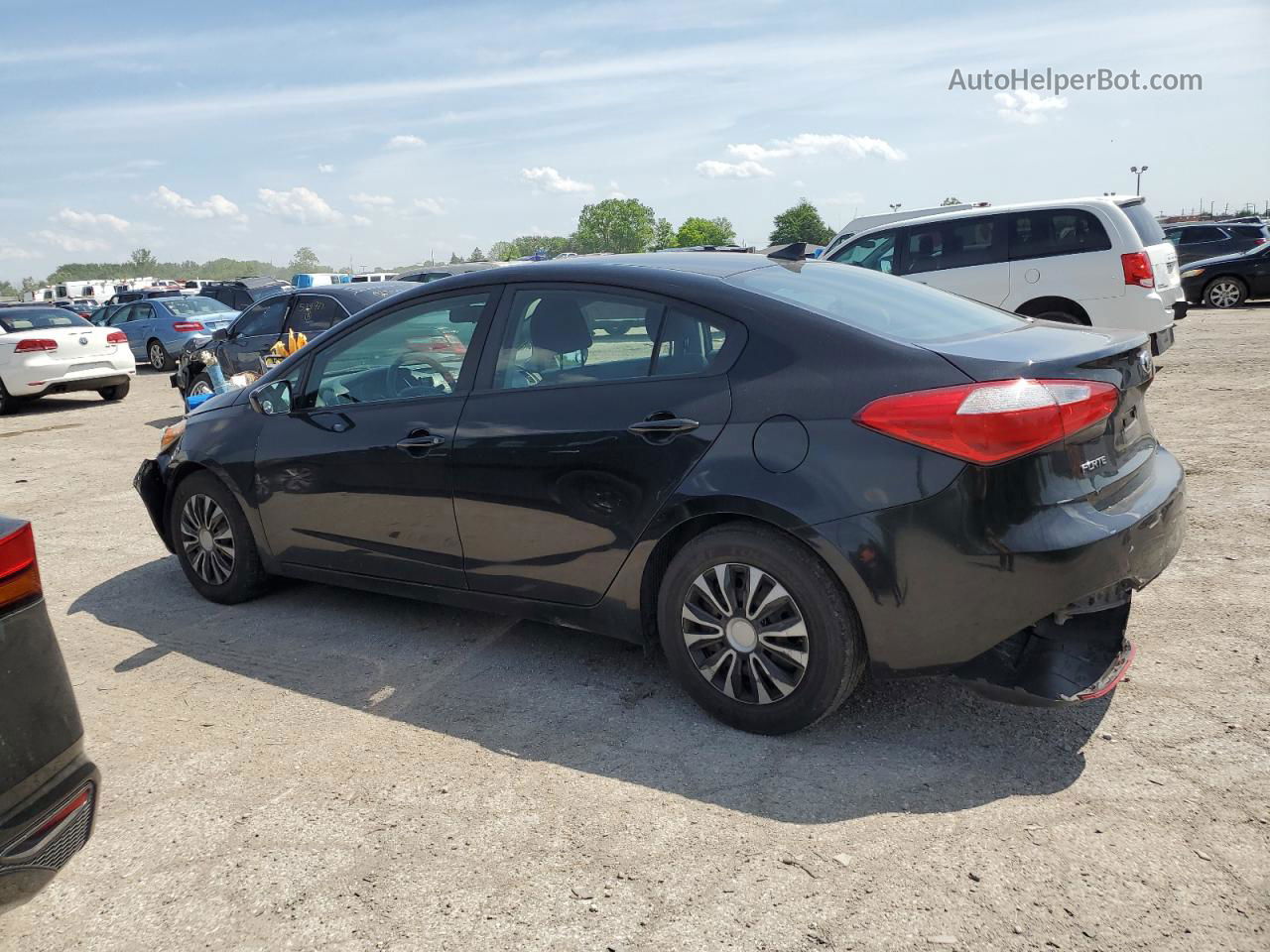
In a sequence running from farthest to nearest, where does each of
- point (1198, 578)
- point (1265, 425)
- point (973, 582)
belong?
point (1265, 425) < point (1198, 578) < point (973, 582)

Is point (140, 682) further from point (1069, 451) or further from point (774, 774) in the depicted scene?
point (1069, 451)

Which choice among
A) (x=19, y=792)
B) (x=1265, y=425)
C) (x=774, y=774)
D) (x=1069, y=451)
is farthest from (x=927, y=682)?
(x=1265, y=425)

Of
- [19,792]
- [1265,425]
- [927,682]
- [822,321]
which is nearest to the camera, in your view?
[19,792]

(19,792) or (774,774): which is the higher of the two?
(19,792)

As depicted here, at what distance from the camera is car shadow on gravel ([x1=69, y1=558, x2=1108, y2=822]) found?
3.21m

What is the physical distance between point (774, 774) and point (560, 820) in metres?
0.71

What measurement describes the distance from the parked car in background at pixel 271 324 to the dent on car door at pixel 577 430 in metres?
8.57

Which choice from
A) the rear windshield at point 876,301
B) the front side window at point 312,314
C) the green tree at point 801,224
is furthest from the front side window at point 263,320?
the green tree at point 801,224

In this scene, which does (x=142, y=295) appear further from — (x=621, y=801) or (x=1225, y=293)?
(x=621, y=801)

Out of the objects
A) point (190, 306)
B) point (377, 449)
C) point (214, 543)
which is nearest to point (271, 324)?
point (214, 543)

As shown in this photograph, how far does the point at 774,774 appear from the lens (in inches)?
130

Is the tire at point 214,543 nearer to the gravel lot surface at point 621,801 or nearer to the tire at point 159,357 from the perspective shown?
the gravel lot surface at point 621,801

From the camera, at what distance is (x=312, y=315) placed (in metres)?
12.8

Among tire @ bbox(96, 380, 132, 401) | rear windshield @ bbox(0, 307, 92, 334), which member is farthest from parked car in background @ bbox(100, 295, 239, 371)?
rear windshield @ bbox(0, 307, 92, 334)
